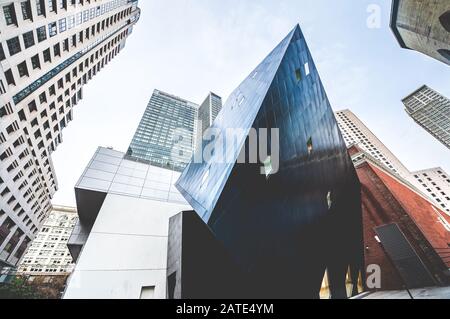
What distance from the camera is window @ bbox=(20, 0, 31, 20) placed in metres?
20.4

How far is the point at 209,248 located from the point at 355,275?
16607 mm

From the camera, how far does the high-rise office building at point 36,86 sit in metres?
21.2

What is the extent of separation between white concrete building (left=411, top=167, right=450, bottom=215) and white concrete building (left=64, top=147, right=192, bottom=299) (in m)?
110

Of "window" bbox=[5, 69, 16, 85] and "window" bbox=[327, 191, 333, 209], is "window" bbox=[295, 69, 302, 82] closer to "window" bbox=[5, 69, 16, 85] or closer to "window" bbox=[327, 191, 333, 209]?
"window" bbox=[327, 191, 333, 209]

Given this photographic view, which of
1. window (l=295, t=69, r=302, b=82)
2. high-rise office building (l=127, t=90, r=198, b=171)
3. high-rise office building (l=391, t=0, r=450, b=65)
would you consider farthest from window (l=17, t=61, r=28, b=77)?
high-rise office building (l=127, t=90, r=198, b=171)

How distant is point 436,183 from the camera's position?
84.8 meters

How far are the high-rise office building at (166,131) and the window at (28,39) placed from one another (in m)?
42.5

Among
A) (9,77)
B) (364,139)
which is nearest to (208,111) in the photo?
(364,139)

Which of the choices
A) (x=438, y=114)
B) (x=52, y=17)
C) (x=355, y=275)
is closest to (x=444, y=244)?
(x=355, y=275)

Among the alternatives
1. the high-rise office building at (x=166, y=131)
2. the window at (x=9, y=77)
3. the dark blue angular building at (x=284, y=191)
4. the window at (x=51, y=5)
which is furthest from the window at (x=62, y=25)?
the high-rise office building at (x=166, y=131)

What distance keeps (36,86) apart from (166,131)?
56.2 m

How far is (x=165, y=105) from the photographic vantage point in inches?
3755

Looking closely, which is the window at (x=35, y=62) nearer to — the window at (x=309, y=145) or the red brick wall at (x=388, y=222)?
the window at (x=309, y=145)

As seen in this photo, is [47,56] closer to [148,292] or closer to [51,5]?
[51,5]
